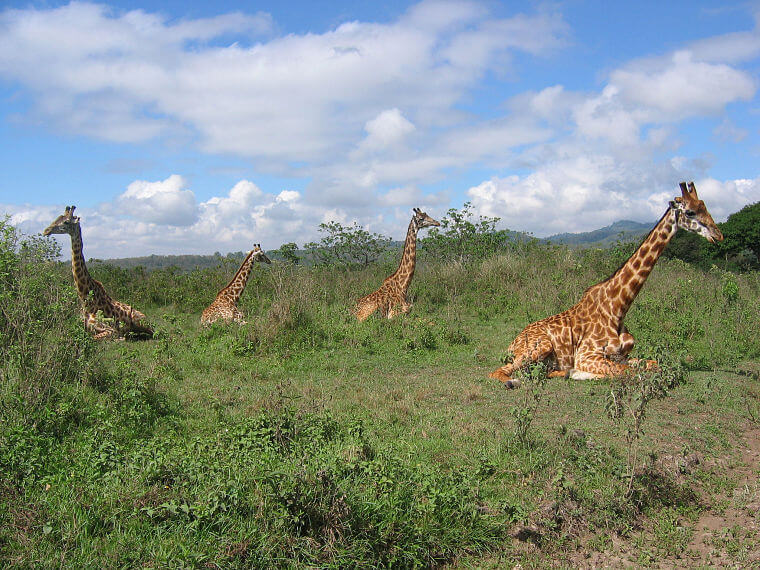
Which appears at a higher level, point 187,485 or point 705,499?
point 187,485

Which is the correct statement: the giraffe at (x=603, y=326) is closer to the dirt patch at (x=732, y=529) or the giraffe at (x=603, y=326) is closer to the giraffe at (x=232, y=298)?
the dirt patch at (x=732, y=529)

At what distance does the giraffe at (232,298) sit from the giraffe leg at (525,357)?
5310 millimetres

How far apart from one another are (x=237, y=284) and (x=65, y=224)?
3524 mm

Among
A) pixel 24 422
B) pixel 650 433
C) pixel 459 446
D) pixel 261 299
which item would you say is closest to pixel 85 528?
pixel 24 422

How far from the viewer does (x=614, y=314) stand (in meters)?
8.16

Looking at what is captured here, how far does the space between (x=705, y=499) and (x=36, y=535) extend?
4.80 metres

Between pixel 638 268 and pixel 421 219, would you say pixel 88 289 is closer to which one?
pixel 421 219

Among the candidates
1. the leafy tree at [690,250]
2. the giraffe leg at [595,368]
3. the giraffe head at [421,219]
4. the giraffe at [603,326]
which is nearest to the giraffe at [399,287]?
the giraffe head at [421,219]

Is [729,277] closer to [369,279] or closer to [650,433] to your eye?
[650,433]

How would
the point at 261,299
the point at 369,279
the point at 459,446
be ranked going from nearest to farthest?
the point at 459,446, the point at 261,299, the point at 369,279

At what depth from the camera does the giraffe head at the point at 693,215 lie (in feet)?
24.1

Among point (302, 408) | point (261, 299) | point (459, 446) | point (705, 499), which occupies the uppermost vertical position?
point (261, 299)

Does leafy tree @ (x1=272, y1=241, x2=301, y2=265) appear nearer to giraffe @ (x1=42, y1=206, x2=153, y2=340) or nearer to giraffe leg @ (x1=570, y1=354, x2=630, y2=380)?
giraffe @ (x1=42, y1=206, x2=153, y2=340)

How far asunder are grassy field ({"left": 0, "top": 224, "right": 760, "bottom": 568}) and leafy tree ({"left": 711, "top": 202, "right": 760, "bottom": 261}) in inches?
1132
